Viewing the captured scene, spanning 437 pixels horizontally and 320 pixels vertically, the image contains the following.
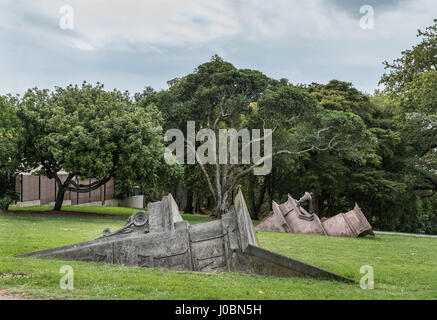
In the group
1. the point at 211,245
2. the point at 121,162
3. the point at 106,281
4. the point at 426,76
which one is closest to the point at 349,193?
the point at 426,76

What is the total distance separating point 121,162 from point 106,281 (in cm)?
1579

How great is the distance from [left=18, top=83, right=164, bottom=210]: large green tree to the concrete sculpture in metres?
7.12

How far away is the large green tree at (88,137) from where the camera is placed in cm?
2084

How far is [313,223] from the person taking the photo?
19.8 m

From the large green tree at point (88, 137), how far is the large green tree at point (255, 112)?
359 cm

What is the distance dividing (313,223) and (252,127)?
9.88m

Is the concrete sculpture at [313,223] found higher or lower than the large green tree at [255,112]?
lower

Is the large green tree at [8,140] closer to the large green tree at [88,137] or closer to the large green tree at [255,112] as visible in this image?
the large green tree at [88,137]

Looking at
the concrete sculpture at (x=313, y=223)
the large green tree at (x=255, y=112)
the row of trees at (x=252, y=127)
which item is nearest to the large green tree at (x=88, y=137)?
the row of trees at (x=252, y=127)

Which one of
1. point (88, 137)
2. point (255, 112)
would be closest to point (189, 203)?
point (255, 112)

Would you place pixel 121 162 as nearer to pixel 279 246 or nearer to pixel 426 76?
pixel 279 246

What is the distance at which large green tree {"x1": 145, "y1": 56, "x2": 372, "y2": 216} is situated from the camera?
24.2 meters

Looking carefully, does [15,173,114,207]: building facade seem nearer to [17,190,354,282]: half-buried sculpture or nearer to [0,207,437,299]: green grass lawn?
[0,207,437,299]: green grass lawn

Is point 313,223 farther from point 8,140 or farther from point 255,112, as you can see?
point 8,140
